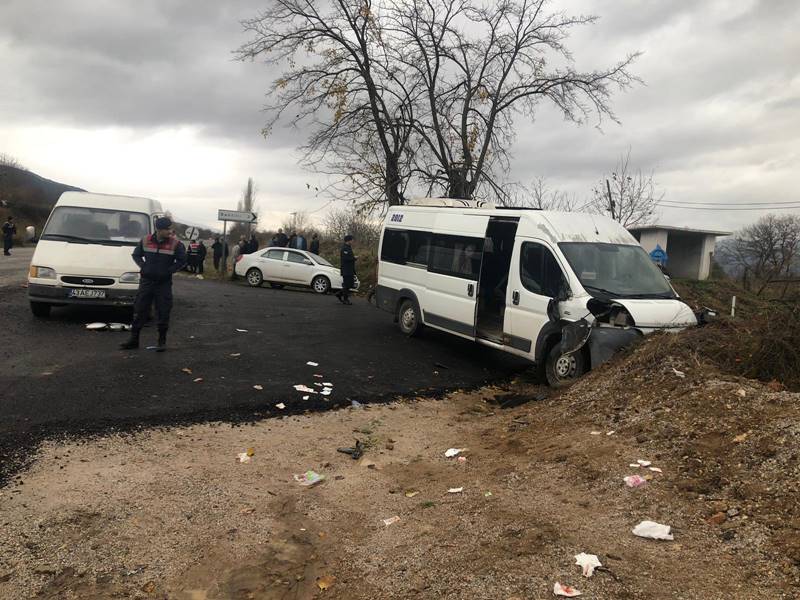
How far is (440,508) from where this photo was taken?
411 centimetres

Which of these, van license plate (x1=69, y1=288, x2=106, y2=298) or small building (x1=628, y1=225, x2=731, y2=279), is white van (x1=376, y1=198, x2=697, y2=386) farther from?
small building (x1=628, y1=225, x2=731, y2=279)

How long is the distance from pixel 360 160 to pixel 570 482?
1693 cm

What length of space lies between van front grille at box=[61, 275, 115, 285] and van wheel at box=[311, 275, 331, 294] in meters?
10.6

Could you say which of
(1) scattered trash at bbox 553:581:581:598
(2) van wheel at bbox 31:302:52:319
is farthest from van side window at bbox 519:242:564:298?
(2) van wheel at bbox 31:302:52:319

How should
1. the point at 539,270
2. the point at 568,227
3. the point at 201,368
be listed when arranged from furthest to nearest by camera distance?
the point at 568,227 < the point at 539,270 < the point at 201,368

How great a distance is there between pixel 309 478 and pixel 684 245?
3549 cm

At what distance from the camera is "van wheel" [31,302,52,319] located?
10.2 metres

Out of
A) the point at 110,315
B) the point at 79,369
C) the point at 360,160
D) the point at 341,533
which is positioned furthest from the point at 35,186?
the point at 341,533

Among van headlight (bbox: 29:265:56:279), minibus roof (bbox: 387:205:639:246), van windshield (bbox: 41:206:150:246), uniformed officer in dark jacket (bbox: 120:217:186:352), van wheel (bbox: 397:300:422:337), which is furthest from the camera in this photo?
van wheel (bbox: 397:300:422:337)

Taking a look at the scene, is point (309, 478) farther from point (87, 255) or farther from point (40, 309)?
point (40, 309)

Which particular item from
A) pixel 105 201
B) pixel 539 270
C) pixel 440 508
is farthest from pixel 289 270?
pixel 440 508

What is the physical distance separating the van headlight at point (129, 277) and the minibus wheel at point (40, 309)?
1509mm

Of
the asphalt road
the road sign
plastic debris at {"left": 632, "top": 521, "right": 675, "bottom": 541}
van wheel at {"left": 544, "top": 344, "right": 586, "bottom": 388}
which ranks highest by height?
the road sign

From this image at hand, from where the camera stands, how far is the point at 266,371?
7871 millimetres
